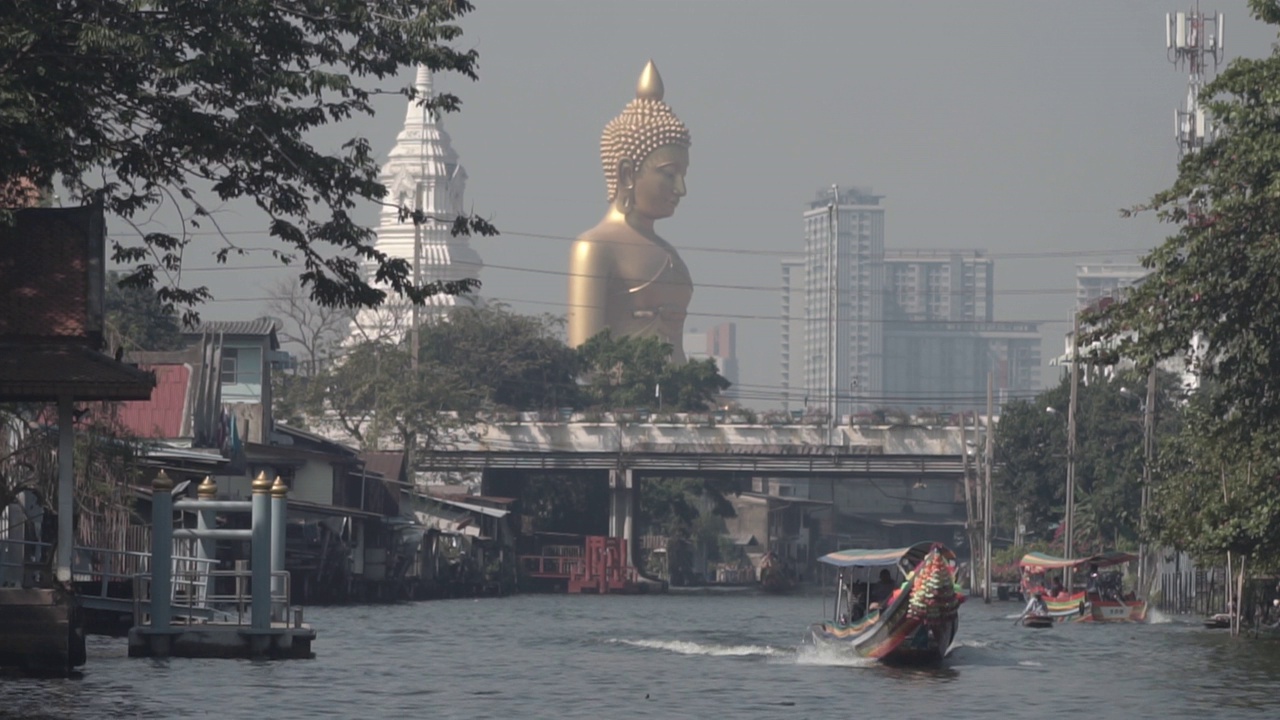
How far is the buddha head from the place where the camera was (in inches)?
4840

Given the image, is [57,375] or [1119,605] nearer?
[57,375]

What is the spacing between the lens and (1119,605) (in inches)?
2063

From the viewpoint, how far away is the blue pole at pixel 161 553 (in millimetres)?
28469

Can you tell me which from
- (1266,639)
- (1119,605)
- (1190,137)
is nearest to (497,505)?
(1190,137)

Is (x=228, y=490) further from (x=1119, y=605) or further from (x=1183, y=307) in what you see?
(x=1183, y=307)

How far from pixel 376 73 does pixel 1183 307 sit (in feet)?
51.1

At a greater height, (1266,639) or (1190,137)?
(1190,137)

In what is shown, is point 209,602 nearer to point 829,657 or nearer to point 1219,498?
point 829,657

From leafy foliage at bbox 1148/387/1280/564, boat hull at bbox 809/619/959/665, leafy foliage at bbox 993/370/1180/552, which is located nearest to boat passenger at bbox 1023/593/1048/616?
leafy foliage at bbox 1148/387/1280/564

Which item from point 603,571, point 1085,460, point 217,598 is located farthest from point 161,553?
point 603,571

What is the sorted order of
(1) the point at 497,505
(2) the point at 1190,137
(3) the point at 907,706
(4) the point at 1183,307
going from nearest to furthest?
(3) the point at 907,706
(4) the point at 1183,307
(2) the point at 1190,137
(1) the point at 497,505

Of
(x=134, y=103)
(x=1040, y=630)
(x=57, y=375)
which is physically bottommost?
(x=1040, y=630)

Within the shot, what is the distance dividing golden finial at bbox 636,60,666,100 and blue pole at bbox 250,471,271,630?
100474 mm

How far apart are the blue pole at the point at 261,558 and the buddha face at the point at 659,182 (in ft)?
307
